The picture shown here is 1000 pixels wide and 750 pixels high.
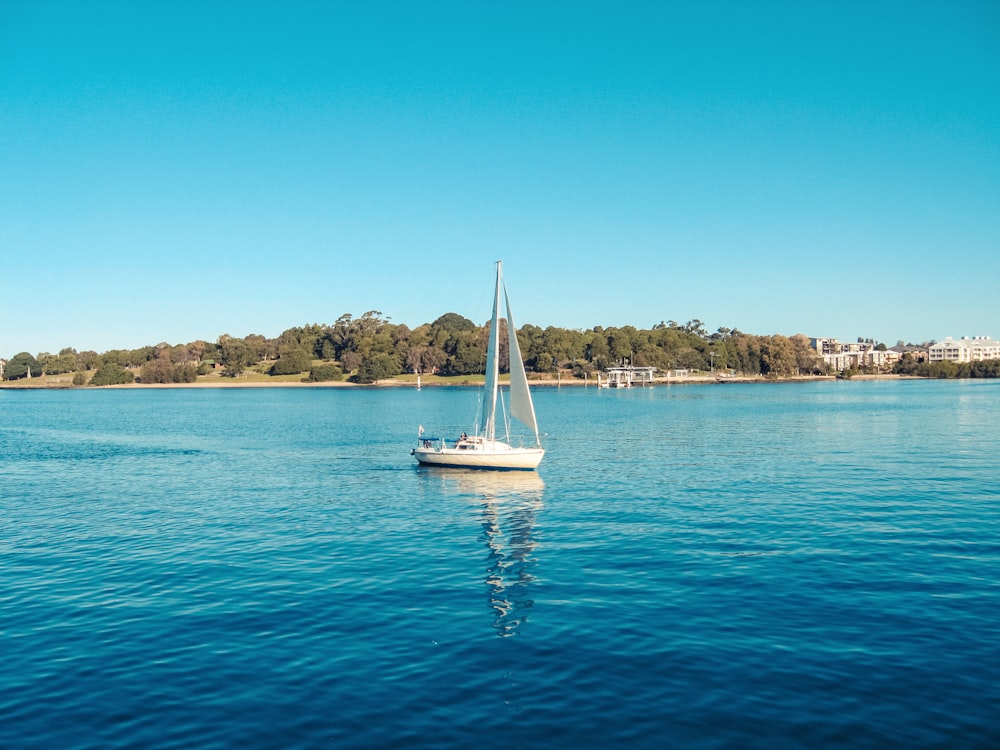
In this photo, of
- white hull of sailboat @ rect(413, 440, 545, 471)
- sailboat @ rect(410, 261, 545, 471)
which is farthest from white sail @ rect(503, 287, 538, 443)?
white hull of sailboat @ rect(413, 440, 545, 471)

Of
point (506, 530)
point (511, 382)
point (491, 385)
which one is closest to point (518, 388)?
point (511, 382)

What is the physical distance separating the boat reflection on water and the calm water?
222 millimetres

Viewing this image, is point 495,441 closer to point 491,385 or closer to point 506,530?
point 491,385

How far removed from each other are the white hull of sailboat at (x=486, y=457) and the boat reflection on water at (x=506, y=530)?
2.46 feet

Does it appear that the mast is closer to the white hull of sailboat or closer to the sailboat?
the sailboat

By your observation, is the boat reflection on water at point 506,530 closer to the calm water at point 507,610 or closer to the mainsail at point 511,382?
the calm water at point 507,610

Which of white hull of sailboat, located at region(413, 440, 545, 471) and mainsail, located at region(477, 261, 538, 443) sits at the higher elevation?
mainsail, located at region(477, 261, 538, 443)

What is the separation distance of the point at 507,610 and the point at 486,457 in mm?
36886

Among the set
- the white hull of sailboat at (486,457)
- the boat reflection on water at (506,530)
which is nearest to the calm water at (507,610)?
the boat reflection on water at (506,530)

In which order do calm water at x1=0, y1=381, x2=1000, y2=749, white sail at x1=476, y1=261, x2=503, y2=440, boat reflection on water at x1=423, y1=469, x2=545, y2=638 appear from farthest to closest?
1. white sail at x1=476, y1=261, x2=503, y2=440
2. boat reflection on water at x1=423, y1=469, x2=545, y2=638
3. calm water at x1=0, y1=381, x2=1000, y2=749

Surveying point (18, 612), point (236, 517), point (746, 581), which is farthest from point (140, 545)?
point (746, 581)

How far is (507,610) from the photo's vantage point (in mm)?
27609

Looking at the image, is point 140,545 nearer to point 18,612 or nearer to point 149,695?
point 18,612

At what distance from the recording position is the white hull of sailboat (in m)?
63.1
